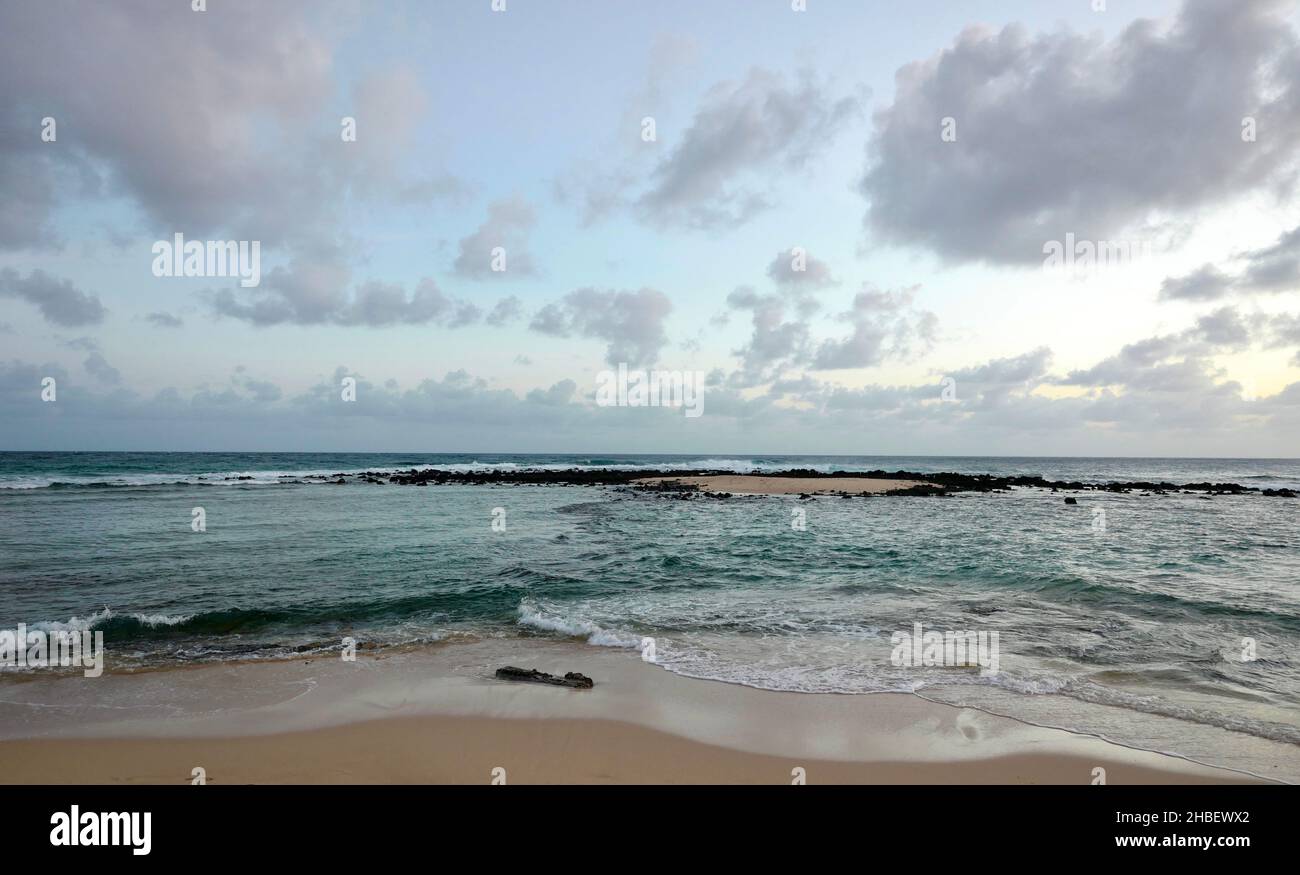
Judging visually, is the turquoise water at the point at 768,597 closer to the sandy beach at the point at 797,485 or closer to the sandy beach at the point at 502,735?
the sandy beach at the point at 502,735

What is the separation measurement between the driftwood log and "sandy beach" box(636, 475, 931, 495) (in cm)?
3581

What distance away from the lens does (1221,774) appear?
18.6 ft

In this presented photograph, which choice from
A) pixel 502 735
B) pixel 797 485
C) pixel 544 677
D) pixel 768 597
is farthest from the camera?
pixel 797 485

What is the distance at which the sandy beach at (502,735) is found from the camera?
5691 mm

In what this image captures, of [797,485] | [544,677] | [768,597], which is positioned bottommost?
[797,485]

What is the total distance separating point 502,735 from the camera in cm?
648

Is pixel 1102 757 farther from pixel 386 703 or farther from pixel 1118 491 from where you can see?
pixel 1118 491

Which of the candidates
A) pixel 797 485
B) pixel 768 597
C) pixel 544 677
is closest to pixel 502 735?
pixel 544 677

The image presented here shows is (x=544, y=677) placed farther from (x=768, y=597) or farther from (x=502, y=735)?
(x=768, y=597)

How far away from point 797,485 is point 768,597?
3760cm

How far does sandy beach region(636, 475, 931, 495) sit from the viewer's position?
44906mm

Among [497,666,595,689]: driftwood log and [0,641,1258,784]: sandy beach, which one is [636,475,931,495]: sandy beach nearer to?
[497,666,595,689]: driftwood log

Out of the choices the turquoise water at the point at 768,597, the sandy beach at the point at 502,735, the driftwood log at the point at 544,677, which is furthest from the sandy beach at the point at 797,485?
the sandy beach at the point at 502,735

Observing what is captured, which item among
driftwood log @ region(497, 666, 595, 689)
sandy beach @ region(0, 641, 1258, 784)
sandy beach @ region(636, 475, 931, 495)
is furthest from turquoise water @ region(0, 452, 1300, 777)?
sandy beach @ region(636, 475, 931, 495)
